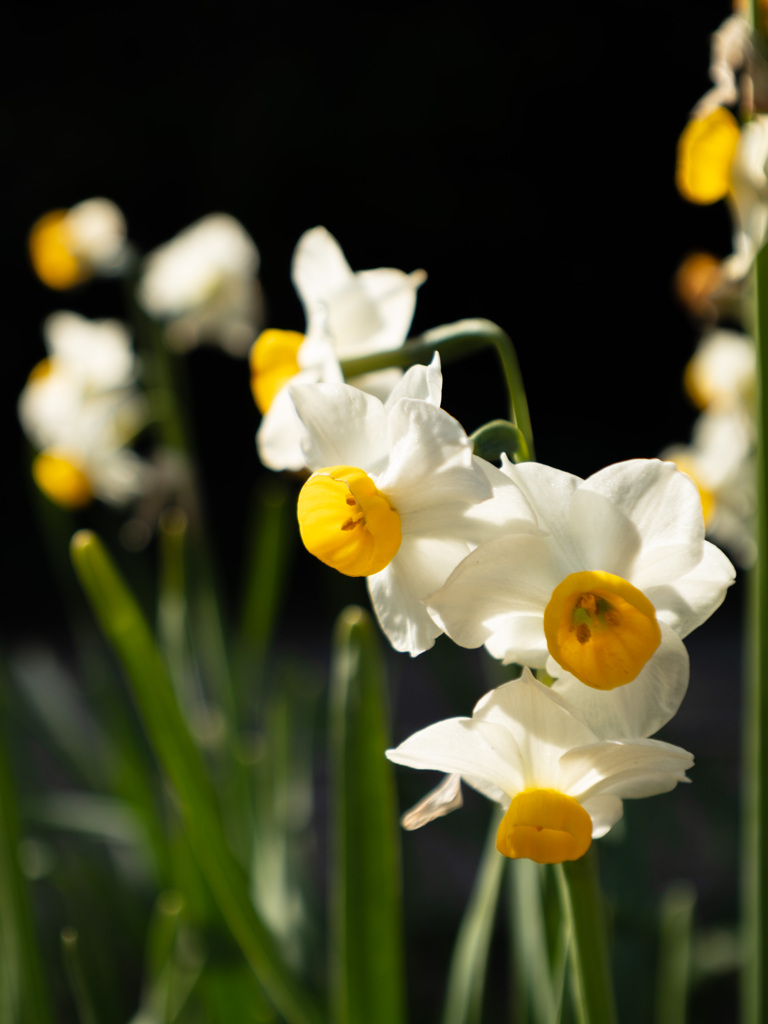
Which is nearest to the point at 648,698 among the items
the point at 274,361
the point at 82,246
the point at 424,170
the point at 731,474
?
the point at 274,361

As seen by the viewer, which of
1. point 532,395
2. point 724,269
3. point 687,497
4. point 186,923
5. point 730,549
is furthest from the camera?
point 532,395

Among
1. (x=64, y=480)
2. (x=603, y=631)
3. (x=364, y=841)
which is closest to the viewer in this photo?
(x=603, y=631)

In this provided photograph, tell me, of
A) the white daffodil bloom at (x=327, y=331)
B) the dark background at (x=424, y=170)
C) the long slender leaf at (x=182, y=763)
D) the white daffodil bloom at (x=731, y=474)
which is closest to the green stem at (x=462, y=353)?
the white daffodil bloom at (x=327, y=331)

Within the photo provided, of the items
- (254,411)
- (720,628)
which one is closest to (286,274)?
(254,411)

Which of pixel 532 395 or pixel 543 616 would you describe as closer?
pixel 543 616

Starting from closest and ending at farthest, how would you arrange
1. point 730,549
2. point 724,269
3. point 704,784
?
point 724,269
point 730,549
point 704,784

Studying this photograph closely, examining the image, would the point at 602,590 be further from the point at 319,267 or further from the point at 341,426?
the point at 319,267

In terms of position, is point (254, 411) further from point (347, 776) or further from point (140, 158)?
point (347, 776)
